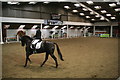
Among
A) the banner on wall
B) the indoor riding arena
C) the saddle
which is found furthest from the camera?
the banner on wall

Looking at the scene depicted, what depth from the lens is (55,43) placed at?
590 cm

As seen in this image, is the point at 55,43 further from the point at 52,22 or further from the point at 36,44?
the point at 52,22

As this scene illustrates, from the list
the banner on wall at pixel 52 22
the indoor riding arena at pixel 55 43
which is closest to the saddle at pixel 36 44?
the indoor riding arena at pixel 55 43

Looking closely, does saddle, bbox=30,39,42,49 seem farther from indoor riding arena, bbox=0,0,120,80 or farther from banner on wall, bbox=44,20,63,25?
banner on wall, bbox=44,20,63,25

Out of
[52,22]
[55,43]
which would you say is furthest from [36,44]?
[52,22]

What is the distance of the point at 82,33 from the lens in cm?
3622

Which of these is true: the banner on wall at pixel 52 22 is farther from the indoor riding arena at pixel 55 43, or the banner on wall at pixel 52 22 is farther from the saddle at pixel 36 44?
the saddle at pixel 36 44

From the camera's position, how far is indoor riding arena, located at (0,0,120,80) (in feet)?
17.5

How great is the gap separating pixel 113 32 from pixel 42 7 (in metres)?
21.8

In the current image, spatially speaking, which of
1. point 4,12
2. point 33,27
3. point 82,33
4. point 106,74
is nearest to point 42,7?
point 33,27

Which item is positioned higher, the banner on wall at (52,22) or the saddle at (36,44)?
the banner on wall at (52,22)

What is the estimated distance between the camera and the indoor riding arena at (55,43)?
5340 mm

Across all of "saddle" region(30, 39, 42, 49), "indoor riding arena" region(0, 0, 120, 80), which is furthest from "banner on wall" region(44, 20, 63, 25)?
"saddle" region(30, 39, 42, 49)

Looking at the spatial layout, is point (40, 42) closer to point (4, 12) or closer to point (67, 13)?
point (4, 12)
